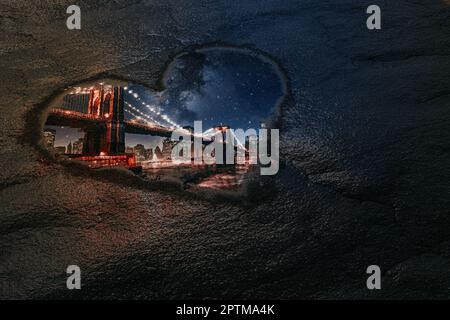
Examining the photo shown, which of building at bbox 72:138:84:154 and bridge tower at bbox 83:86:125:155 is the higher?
bridge tower at bbox 83:86:125:155

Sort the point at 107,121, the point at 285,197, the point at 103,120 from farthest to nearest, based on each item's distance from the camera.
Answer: the point at 107,121, the point at 103,120, the point at 285,197

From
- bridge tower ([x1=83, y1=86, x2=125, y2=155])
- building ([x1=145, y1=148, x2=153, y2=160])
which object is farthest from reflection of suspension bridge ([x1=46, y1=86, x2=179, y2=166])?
building ([x1=145, y1=148, x2=153, y2=160])

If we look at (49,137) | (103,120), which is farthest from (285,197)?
(49,137)

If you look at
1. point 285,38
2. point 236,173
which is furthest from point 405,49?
point 236,173

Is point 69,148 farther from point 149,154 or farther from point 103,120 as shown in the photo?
point 149,154

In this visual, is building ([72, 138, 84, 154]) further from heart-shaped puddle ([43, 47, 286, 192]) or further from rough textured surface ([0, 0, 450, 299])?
rough textured surface ([0, 0, 450, 299])

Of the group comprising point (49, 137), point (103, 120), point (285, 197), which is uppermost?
point (103, 120)
